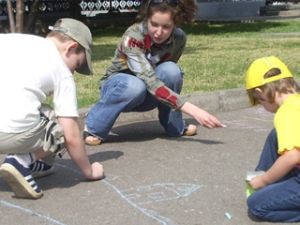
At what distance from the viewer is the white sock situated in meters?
3.70

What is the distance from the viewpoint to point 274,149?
11.2 ft

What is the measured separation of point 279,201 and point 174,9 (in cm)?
186

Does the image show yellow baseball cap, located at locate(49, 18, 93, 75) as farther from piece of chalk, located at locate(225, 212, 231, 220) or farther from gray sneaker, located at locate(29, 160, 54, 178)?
piece of chalk, located at locate(225, 212, 231, 220)

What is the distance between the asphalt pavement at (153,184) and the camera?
3429 mm

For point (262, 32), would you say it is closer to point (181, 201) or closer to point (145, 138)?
point (145, 138)

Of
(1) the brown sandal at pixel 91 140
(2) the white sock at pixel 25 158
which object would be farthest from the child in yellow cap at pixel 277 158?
(1) the brown sandal at pixel 91 140

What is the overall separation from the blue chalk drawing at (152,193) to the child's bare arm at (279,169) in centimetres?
54

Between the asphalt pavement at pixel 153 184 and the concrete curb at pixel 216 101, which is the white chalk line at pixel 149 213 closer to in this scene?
the asphalt pavement at pixel 153 184

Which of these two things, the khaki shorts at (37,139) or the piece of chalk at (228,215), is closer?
the piece of chalk at (228,215)

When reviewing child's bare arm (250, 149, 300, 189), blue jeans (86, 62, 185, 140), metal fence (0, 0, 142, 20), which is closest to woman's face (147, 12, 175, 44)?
blue jeans (86, 62, 185, 140)

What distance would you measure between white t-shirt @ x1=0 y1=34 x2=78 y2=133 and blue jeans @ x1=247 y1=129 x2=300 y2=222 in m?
1.10

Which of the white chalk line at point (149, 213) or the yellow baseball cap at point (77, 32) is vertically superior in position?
the yellow baseball cap at point (77, 32)

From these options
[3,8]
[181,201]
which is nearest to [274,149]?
[181,201]

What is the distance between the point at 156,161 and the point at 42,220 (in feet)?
4.10
